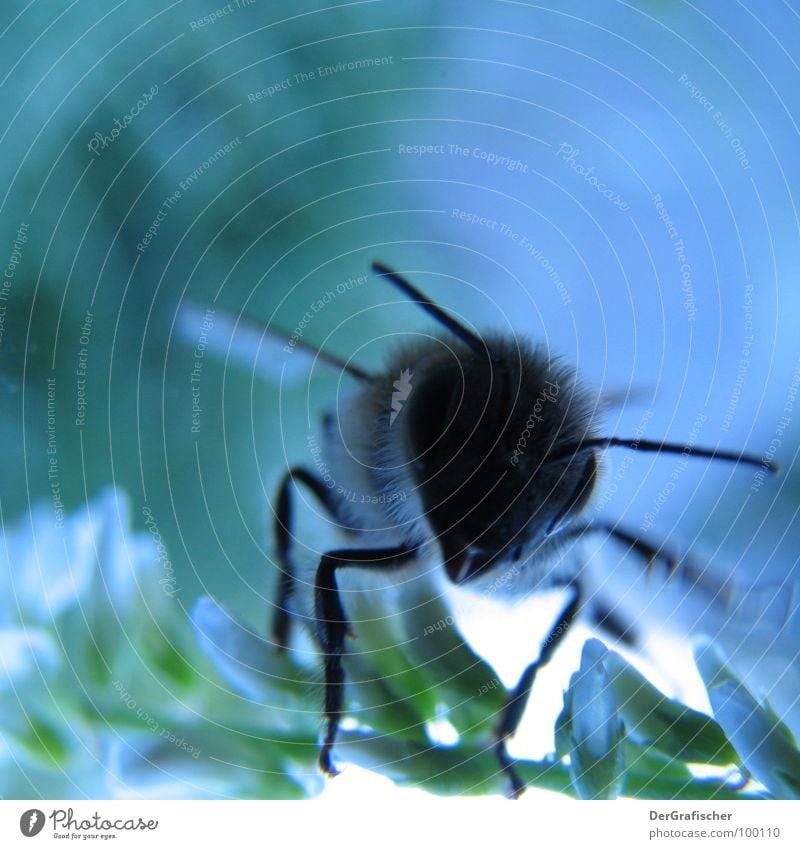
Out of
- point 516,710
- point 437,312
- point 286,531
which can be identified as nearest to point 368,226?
point 437,312

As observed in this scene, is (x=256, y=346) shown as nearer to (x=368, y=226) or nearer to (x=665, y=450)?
(x=368, y=226)

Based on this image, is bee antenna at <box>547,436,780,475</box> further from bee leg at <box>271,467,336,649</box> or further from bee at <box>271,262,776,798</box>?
bee leg at <box>271,467,336,649</box>

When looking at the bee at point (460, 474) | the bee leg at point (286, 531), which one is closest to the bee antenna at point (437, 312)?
the bee at point (460, 474)

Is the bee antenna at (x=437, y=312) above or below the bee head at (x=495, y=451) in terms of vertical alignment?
above

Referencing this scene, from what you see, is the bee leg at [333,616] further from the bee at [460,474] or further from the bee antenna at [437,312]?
the bee antenna at [437,312]

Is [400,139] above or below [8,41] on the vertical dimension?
below

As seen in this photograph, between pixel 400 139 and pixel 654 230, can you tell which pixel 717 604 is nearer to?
pixel 654 230

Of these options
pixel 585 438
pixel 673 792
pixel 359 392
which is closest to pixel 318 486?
pixel 359 392
